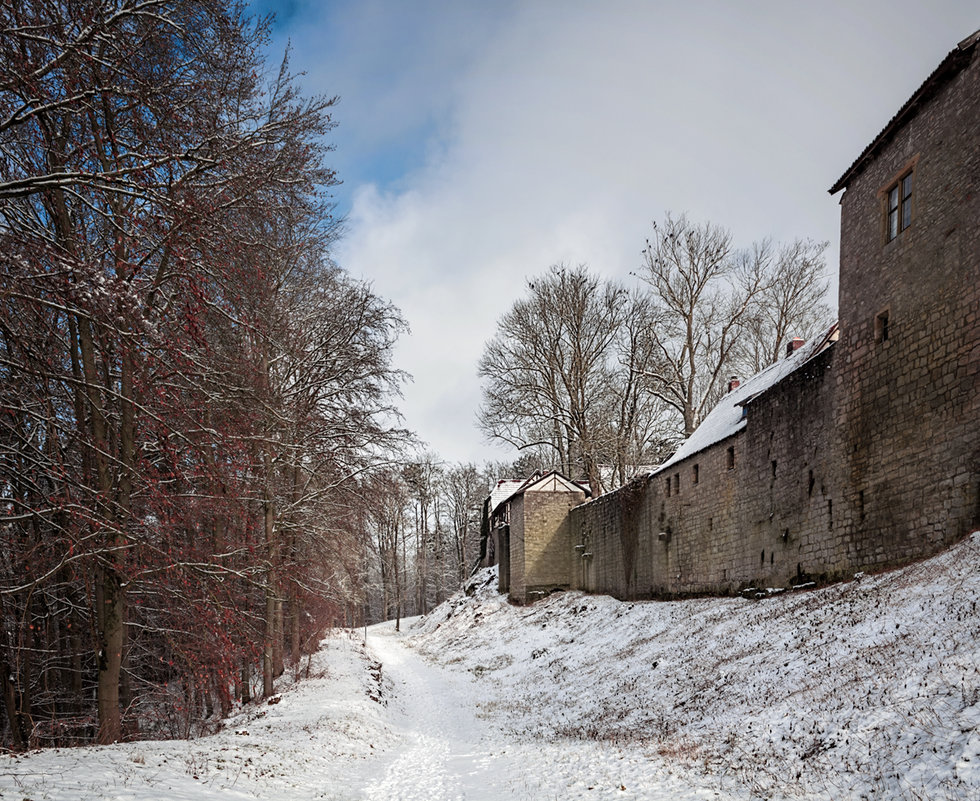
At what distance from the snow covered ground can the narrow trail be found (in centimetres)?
5

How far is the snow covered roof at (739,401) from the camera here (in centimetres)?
1563

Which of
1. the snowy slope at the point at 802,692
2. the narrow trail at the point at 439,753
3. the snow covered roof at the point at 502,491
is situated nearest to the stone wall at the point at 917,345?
the snowy slope at the point at 802,692

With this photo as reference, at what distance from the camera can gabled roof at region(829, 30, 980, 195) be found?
9469 millimetres

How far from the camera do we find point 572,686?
44.0 ft

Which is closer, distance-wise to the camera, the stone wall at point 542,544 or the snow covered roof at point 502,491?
the stone wall at point 542,544

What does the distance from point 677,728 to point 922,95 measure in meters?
10.5

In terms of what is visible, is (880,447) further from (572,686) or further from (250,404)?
(250,404)

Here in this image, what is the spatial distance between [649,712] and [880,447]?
6.02 meters

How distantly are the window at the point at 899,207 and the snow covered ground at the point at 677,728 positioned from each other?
5584 mm

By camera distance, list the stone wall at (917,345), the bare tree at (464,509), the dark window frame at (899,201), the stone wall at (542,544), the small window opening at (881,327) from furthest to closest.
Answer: the bare tree at (464,509) → the stone wall at (542,544) → the small window opening at (881,327) → the dark window frame at (899,201) → the stone wall at (917,345)

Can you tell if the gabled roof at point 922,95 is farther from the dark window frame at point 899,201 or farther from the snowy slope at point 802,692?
the snowy slope at point 802,692

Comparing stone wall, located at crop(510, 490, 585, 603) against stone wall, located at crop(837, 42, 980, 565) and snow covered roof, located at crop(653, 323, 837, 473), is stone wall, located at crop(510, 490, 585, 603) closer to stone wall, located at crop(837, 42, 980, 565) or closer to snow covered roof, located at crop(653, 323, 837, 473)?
snow covered roof, located at crop(653, 323, 837, 473)

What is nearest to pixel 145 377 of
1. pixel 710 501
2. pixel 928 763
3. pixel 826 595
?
pixel 928 763

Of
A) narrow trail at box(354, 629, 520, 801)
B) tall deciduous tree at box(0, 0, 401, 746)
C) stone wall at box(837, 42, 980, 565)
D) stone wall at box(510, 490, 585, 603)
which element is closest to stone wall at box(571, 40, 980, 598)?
stone wall at box(837, 42, 980, 565)
